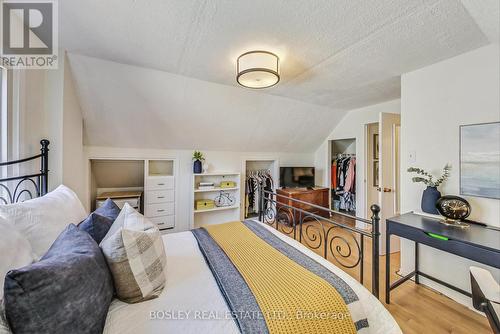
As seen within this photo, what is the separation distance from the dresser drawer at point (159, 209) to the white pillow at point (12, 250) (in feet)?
7.48

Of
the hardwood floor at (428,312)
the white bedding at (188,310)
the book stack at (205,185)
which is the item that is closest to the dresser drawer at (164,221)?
the book stack at (205,185)

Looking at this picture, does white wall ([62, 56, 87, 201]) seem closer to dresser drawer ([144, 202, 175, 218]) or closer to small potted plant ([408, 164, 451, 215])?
dresser drawer ([144, 202, 175, 218])

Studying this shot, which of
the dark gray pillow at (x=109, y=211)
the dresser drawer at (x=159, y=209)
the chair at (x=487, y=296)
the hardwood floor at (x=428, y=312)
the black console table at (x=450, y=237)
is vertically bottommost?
the hardwood floor at (x=428, y=312)

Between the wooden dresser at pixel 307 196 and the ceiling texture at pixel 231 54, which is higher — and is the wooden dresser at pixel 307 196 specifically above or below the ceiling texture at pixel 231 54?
below

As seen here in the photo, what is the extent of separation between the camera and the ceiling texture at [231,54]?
1352mm

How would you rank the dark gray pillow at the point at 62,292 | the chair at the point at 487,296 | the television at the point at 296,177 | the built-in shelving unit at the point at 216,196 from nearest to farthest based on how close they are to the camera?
the dark gray pillow at the point at 62,292 < the chair at the point at 487,296 < the built-in shelving unit at the point at 216,196 < the television at the point at 296,177

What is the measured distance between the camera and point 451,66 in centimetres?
189

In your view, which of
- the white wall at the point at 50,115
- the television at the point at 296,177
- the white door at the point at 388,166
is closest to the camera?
the white wall at the point at 50,115

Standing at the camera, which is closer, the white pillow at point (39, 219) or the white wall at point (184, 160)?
the white pillow at point (39, 219)

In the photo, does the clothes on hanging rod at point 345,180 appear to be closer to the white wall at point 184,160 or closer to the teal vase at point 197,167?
the white wall at point 184,160

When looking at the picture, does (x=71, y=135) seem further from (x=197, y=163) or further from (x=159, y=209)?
(x=197, y=163)

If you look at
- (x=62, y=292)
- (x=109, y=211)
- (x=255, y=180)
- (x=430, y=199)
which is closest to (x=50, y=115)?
(x=109, y=211)

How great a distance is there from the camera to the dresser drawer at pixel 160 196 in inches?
124

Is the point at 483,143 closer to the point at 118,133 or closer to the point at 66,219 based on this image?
the point at 66,219
